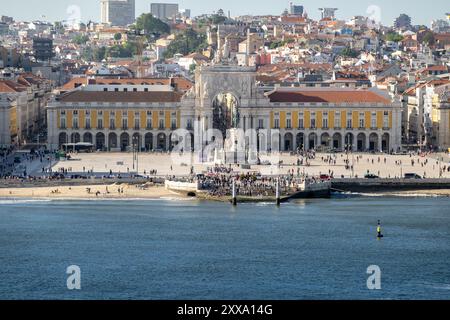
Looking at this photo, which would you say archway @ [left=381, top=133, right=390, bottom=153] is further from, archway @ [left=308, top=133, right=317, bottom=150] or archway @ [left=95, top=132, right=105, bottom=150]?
archway @ [left=95, top=132, right=105, bottom=150]

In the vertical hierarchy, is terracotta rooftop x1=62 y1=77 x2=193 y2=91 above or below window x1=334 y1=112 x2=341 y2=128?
above

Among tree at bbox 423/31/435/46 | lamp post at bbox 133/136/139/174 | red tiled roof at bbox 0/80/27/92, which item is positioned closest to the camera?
lamp post at bbox 133/136/139/174

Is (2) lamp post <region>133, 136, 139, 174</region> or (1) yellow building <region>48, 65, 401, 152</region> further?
(1) yellow building <region>48, 65, 401, 152</region>

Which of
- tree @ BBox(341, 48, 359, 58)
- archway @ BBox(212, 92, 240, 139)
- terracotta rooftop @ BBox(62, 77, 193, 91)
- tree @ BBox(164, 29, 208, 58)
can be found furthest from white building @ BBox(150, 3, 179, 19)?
archway @ BBox(212, 92, 240, 139)

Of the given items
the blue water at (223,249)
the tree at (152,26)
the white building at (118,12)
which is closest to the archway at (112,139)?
the blue water at (223,249)

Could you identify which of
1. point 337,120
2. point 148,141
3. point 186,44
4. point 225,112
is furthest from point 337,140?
point 186,44

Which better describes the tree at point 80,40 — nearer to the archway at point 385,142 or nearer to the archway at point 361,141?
the archway at point 361,141
